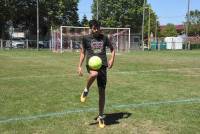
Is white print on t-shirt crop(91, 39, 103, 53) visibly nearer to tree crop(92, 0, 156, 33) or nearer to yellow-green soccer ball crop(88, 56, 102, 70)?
yellow-green soccer ball crop(88, 56, 102, 70)

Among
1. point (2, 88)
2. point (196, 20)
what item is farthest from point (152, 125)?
point (196, 20)

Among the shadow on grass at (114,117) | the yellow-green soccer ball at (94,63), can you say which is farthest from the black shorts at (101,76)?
the shadow on grass at (114,117)

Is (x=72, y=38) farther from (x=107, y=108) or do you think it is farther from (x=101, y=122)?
(x=101, y=122)

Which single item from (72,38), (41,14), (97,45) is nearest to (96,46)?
(97,45)

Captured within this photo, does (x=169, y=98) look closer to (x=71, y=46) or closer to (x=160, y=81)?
(x=160, y=81)

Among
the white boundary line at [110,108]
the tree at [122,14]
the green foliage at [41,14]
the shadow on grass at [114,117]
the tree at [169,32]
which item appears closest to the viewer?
the shadow on grass at [114,117]

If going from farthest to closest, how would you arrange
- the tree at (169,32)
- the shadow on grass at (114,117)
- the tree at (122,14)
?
the tree at (169,32) → the tree at (122,14) → the shadow on grass at (114,117)

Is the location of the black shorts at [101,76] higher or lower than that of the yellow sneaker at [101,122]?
higher

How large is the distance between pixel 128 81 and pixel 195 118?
23.9 ft

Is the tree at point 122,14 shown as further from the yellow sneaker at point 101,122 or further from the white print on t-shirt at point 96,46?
the yellow sneaker at point 101,122

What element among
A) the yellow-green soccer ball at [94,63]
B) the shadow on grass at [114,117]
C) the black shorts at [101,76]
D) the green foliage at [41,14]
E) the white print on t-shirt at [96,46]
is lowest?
the shadow on grass at [114,117]

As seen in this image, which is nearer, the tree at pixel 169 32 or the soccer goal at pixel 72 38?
the soccer goal at pixel 72 38

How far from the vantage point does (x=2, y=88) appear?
14312 millimetres

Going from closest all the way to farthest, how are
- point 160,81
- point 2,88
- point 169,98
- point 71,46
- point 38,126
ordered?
point 38,126, point 169,98, point 2,88, point 160,81, point 71,46
